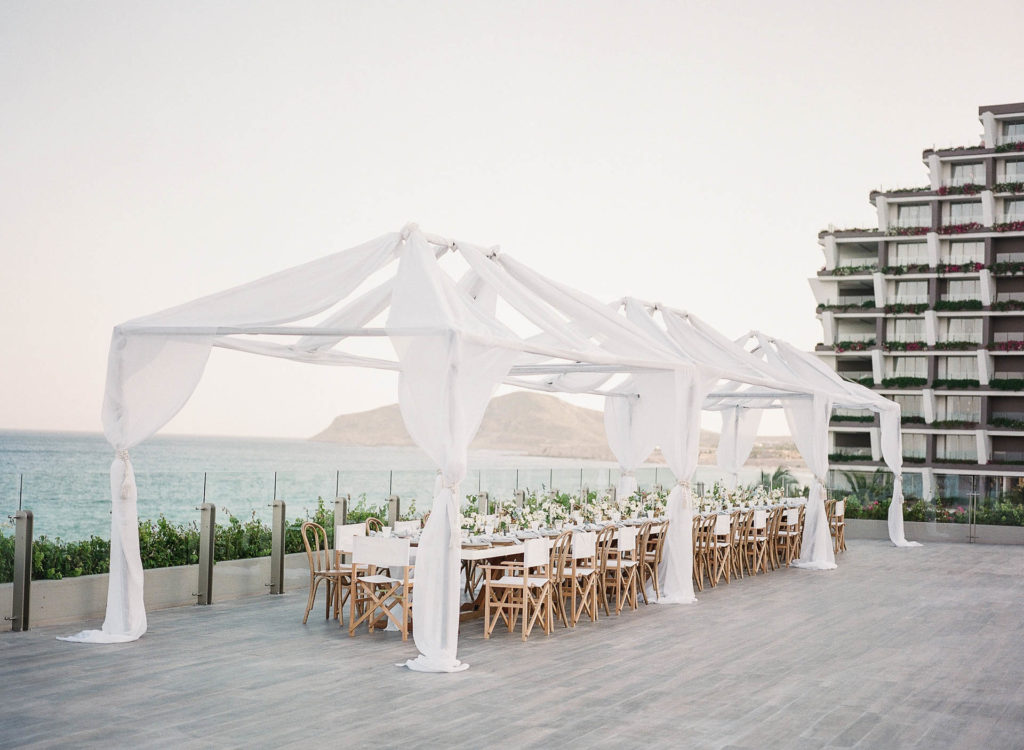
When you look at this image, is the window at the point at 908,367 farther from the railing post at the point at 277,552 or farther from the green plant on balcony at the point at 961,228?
the railing post at the point at 277,552

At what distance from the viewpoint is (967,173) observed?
144 ft

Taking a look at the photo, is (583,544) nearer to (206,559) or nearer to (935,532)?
(206,559)

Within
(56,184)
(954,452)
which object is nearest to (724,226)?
(954,452)

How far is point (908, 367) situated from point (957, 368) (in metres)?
1.89

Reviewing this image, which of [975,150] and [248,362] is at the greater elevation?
[975,150]

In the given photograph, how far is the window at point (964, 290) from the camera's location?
4269 centimetres

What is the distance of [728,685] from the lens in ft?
22.9

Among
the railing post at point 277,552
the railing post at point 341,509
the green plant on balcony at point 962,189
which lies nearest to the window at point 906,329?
the green plant on balcony at point 962,189

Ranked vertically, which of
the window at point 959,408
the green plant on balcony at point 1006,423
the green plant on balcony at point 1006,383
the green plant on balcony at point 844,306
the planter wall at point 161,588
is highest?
the green plant on balcony at point 844,306

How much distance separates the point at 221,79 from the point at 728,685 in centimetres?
2589

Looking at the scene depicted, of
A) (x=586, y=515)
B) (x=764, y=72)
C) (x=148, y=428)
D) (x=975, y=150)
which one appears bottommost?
(x=586, y=515)

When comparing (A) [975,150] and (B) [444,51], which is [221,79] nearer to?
(B) [444,51]

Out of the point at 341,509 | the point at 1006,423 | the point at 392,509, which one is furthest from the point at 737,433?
the point at 1006,423

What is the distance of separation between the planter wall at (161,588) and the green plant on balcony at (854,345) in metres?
37.0
